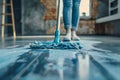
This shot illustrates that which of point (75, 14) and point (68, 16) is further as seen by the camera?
point (75, 14)

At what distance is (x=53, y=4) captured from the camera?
676cm

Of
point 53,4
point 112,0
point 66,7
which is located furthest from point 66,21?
point 53,4

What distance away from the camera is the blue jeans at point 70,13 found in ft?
7.31

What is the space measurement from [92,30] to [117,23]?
1238mm

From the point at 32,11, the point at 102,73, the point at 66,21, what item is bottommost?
the point at 102,73

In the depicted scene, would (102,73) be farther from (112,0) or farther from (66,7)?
(112,0)

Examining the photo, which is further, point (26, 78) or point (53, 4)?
point (53, 4)

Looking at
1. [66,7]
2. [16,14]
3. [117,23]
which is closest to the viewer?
[66,7]

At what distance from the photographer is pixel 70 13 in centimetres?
224

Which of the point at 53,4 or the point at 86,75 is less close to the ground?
the point at 53,4

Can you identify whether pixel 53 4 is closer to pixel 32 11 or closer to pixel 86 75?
pixel 32 11

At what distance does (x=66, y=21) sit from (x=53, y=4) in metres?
4.59

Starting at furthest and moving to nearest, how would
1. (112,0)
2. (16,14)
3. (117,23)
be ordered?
(16,14) → (112,0) → (117,23)

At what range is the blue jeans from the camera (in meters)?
2.23
